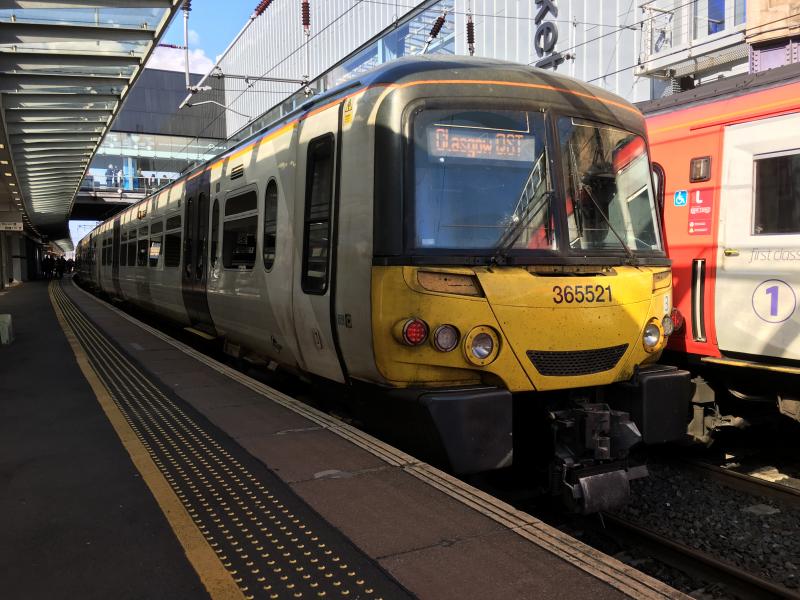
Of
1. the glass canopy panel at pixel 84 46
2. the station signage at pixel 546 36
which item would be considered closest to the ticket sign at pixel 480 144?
the glass canopy panel at pixel 84 46

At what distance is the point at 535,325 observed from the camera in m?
3.88

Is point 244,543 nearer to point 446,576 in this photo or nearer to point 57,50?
point 446,576

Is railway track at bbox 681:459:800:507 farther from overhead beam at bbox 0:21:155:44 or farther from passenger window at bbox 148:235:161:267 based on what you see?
passenger window at bbox 148:235:161:267

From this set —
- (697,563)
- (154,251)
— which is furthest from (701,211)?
(154,251)

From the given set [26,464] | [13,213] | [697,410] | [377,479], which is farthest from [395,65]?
[13,213]

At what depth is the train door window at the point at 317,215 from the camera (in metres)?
4.55

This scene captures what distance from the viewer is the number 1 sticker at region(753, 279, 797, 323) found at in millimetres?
4629

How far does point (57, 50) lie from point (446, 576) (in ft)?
30.8

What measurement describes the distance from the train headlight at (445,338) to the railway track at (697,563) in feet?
5.78

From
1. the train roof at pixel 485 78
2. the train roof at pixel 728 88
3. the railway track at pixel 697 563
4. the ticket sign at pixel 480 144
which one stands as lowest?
the railway track at pixel 697 563

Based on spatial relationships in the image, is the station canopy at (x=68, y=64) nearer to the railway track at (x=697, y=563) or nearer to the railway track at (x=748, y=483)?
the railway track at (x=697, y=563)

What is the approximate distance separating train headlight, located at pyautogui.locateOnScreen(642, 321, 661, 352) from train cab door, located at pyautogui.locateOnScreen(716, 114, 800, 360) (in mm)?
1003

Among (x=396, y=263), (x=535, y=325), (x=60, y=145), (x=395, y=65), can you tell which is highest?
(x=60, y=145)

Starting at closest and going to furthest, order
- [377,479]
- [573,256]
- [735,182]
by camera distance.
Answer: [377,479]
[573,256]
[735,182]
